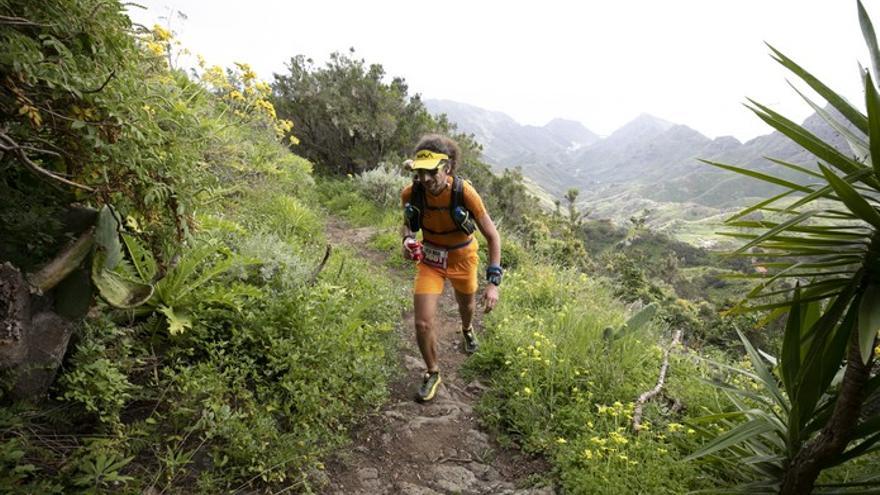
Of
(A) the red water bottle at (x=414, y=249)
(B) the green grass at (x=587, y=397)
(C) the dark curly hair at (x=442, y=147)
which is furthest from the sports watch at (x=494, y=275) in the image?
(C) the dark curly hair at (x=442, y=147)

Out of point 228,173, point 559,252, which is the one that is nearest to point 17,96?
point 228,173

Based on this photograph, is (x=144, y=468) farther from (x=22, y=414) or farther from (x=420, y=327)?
(x=420, y=327)

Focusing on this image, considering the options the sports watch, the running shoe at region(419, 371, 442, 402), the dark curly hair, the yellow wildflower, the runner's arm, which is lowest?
the running shoe at region(419, 371, 442, 402)

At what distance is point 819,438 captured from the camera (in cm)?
206

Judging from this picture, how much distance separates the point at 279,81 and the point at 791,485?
51.9 ft

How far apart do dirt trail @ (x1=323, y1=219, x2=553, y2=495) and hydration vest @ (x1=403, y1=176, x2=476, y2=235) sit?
1.59 meters

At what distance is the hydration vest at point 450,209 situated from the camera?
4.07 metres

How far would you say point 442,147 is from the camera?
409cm

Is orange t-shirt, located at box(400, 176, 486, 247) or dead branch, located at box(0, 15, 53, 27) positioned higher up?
dead branch, located at box(0, 15, 53, 27)

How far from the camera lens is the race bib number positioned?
4.26 meters

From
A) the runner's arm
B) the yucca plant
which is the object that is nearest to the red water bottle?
the runner's arm

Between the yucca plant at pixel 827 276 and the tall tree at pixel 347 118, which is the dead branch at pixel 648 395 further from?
the tall tree at pixel 347 118

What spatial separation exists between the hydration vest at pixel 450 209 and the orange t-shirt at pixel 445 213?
0.02 metres

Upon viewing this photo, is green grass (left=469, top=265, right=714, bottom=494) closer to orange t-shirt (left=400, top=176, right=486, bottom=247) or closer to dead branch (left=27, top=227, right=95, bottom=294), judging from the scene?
orange t-shirt (left=400, top=176, right=486, bottom=247)
